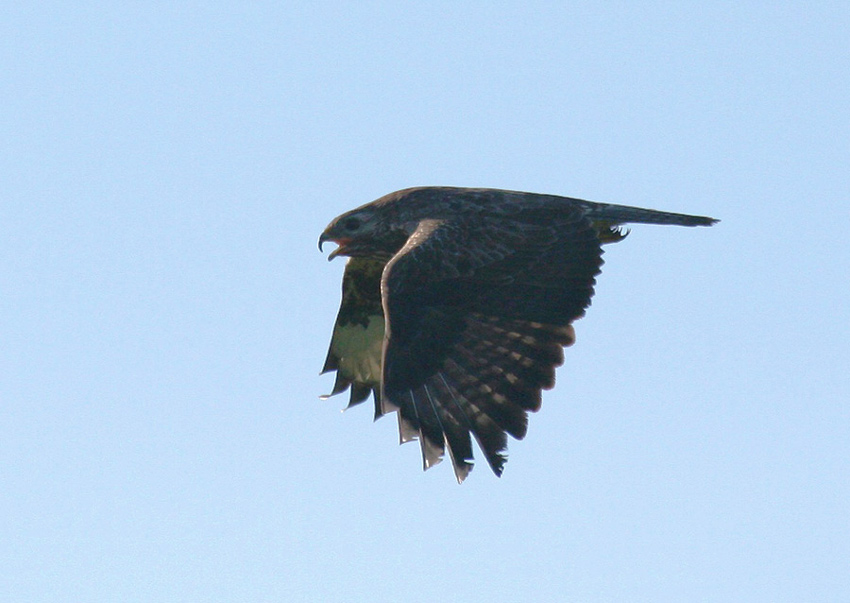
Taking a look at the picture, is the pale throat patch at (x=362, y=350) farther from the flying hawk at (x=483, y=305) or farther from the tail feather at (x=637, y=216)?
the tail feather at (x=637, y=216)

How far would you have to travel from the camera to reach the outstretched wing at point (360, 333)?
17.9 m

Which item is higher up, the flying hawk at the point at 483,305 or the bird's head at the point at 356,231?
the bird's head at the point at 356,231

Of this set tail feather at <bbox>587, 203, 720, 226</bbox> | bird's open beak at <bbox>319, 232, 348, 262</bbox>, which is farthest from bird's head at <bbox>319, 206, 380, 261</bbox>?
tail feather at <bbox>587, 203, 720, 226</bbox>

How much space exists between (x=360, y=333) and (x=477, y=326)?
7.42 feet

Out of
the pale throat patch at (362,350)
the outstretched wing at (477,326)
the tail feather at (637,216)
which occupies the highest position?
the tail feather at (637,216)

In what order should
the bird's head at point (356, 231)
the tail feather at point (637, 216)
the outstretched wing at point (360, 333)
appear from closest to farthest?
the tail feather at point (637, 216) < the bird's head at point (356, 231) < the outstretched wing at point (360, 333)

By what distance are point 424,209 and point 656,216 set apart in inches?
76.2

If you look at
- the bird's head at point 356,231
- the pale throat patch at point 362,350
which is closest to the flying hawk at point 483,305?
the bird's head at point 356,231

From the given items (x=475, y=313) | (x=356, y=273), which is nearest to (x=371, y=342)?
(x=356, y=273)

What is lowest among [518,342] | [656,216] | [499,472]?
[499,472]

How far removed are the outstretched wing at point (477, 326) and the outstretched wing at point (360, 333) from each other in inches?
67.9

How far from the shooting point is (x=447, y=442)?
50.9 ft

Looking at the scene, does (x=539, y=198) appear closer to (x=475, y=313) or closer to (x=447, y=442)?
(x=475, y=313)

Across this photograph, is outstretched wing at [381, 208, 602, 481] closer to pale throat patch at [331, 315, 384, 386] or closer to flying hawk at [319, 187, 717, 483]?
flying hawk at [319, 187, 717, 483]
